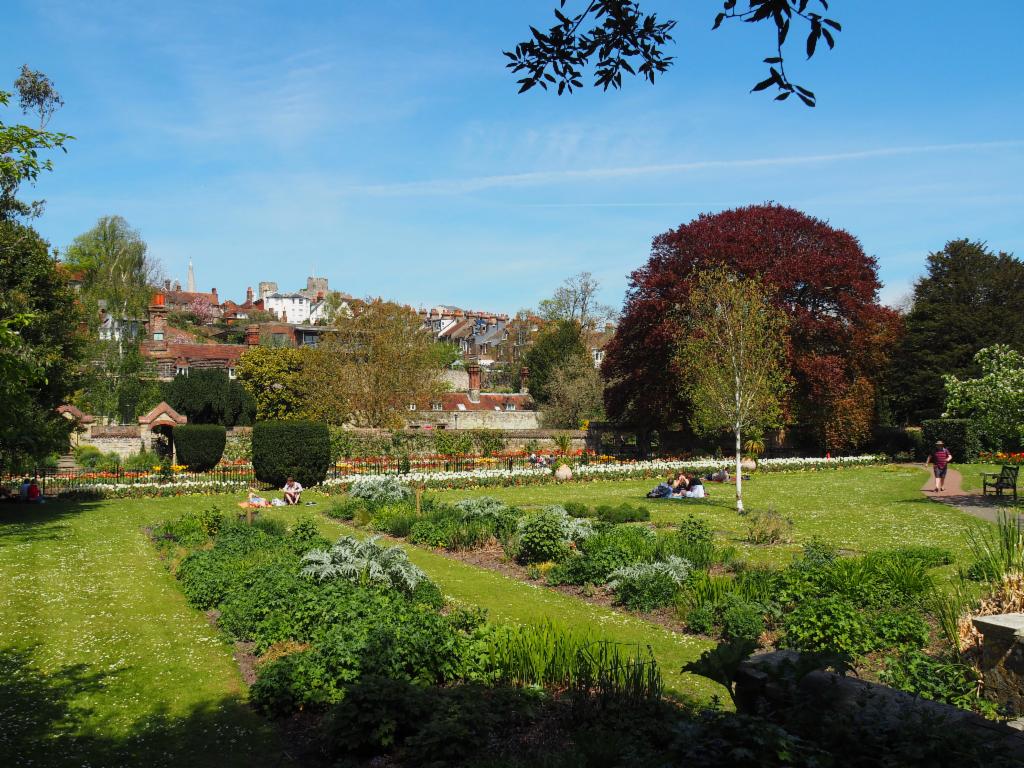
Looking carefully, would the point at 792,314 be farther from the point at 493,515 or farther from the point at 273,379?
the point at 273,379

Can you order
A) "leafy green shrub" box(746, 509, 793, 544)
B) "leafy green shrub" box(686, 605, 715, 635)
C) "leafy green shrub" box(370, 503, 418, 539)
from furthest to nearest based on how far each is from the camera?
"leafy green shrub" box(370, 503, 418, 539), "leafy green shrub" box(746, 509, 793, 544), "leafy green shrub" box(686, 605, 715, 635)

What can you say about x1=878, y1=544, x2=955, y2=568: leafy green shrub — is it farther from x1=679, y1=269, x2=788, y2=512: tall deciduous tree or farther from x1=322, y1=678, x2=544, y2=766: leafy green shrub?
x1=679, y1=269, x2=788, y2=512: tall deciduous tree

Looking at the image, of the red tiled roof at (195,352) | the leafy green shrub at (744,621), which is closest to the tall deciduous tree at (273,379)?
the red tiled roof at (195,352)

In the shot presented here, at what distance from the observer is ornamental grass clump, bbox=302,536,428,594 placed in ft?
32.1

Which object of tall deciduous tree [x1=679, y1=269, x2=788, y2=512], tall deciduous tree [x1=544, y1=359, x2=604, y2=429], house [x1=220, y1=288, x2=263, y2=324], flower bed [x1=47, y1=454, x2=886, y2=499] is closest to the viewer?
tall deciduous tree [x1=679, y1=269, x2=788, y2=512]

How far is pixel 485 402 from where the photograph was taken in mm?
58625

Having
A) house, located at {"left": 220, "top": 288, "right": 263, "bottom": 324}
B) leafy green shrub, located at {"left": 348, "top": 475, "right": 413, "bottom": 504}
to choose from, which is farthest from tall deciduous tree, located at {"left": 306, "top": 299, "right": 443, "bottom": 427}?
house, located at {"left": 220, "top": 288, "right": 263, "bottom": 324}

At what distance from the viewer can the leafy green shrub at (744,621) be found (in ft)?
26.3

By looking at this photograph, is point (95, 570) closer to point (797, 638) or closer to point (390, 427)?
point (797, 638)

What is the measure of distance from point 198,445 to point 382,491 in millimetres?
11695

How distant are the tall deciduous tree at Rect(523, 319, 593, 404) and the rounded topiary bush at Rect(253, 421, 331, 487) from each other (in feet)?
105

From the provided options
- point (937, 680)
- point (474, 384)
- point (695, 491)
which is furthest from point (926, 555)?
point (474, 384)

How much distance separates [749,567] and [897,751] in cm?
753

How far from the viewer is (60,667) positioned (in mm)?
7852
